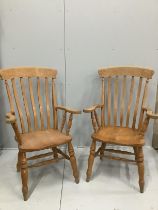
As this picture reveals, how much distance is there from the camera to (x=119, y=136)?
7.30 feet

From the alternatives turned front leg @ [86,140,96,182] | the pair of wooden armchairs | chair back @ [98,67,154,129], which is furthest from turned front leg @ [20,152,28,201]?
chair back @ [98,67,154,129]

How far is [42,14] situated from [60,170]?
1.51m

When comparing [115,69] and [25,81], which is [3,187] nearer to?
[25,81]

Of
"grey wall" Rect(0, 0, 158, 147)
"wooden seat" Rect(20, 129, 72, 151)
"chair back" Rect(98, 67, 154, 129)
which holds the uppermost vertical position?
"grey wall" Rect(0, 0, 158, 147)

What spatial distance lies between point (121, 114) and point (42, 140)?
816mm

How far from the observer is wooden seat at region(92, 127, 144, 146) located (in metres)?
2.13

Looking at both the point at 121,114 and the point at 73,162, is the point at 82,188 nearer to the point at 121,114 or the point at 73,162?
the point at 73,162

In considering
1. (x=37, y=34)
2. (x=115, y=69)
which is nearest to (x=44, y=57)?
(x=37, y=34)

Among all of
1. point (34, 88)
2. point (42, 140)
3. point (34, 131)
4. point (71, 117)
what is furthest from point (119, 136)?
point (34, 88)

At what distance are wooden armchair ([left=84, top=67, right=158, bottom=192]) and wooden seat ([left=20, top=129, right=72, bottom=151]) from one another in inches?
11.5

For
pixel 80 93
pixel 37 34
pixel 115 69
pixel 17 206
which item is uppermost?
pixel 37 34

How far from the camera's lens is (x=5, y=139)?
2871 millimetres

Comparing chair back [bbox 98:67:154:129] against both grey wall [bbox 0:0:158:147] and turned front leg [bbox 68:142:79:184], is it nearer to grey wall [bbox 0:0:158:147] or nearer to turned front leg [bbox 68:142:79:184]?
grey wall [bbox 0:0:158:147]

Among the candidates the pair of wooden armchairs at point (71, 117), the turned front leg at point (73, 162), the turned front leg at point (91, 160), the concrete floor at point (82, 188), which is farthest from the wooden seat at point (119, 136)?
the concrete floor at point (82, 188)
